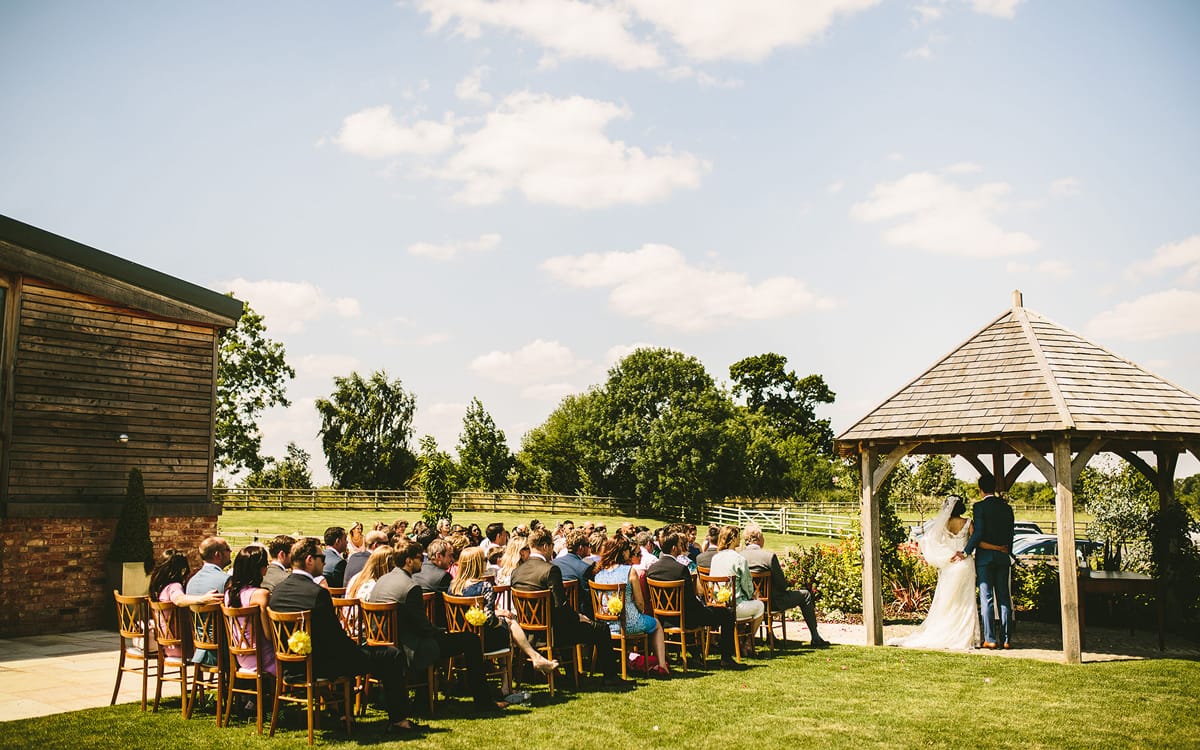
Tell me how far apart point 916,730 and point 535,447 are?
49.4 m

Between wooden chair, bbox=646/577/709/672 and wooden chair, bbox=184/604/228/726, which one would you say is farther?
wooden chair, bbox=646/577/709/672

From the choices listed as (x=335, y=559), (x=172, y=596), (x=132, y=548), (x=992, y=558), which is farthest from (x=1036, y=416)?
(x=132, y=548)

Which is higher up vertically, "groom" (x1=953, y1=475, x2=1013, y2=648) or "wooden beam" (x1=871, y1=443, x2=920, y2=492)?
"wooden beam" (x1=871, y1=443, x2=920, y2=492)

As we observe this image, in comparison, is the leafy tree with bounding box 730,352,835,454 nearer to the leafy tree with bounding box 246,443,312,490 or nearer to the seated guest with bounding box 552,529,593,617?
the leafy tree with bounding box 246,443,312,490

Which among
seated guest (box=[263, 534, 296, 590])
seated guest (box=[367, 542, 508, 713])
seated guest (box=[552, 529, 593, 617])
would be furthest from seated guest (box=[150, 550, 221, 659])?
seated guest (box=[552, 529, 593, 617])

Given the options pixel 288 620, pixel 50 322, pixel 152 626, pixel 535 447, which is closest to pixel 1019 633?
pixel 288 620

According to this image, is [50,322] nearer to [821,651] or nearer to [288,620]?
[288,620]

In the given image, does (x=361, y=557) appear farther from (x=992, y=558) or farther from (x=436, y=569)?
(x=992, y=558)

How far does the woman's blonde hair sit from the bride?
5.82 meters

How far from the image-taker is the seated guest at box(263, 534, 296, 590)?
24.6ft

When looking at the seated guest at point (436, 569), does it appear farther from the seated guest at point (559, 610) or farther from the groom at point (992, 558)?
the groom at point (992, 558)

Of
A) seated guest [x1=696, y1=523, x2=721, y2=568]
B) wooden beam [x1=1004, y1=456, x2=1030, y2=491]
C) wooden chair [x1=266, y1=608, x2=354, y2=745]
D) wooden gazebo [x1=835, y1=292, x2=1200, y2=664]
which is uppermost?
wooden gazebo [x1=835, y1=292, x2=1200, y2=664]

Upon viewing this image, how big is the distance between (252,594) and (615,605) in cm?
353

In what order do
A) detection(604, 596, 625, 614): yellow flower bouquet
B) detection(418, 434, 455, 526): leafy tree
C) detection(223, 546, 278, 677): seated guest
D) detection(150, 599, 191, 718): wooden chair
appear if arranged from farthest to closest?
1. detection(418, 434, 455, 526): leafy tree
2. detection(604, 596, 625, 614): yellow flower bouquet
3. detection(150, 599, 191, 718): wooden chair
4. detection(223, 546, 278, 677): seated guest
